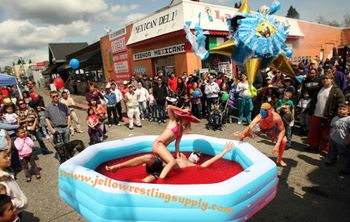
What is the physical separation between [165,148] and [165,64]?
9803mm

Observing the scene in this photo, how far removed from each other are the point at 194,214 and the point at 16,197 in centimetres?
212

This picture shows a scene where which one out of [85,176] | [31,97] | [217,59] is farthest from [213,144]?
[217,59]

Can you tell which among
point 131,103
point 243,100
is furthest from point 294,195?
point 131,103

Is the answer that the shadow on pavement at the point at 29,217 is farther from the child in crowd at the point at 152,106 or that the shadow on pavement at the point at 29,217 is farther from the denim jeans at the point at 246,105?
the denim jeans at the point at 246,105

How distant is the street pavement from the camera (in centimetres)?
340

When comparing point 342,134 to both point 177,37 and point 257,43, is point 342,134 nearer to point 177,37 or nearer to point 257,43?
point 257,43

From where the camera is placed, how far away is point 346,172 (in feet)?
14.3

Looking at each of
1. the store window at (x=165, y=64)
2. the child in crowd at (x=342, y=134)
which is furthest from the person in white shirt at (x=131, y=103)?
the child in crowd at (x=342, y=134)

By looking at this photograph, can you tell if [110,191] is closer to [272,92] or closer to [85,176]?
[85,176]

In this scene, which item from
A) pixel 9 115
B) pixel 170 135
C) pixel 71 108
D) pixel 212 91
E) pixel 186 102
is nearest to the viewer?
pixel 170 135

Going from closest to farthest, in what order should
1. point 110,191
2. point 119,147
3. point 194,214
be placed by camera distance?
point 194,214, point 110,191, point 119,147

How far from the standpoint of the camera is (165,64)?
13.0 m

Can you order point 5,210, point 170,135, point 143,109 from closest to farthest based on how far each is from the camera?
1. point 5,210
2. point 170,135
3. point 143,109

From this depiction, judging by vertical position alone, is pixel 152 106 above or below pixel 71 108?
below
